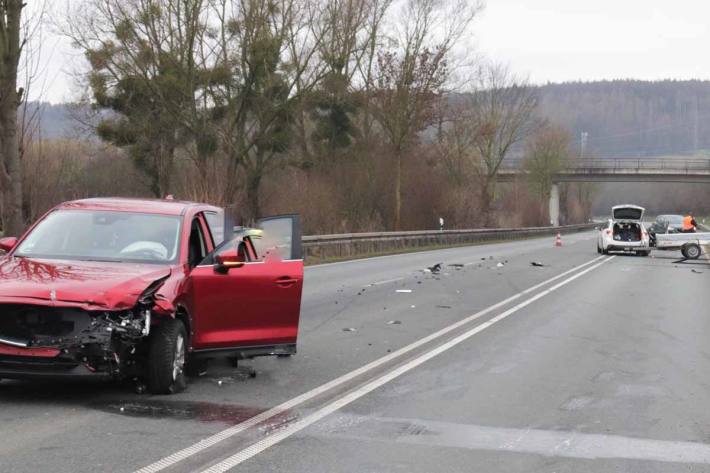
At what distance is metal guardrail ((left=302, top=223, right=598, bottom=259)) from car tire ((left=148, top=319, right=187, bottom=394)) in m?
20.2

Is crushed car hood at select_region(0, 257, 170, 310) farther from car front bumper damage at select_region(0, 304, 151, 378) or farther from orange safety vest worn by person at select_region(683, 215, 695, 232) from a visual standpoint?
orange safety vest worn by person at select_region(683, 215, 695, 232)

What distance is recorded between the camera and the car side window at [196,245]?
26.6 feet

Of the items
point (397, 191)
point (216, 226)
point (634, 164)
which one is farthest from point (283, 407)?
point (634, 164)

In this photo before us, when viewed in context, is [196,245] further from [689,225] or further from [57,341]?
[689,225]

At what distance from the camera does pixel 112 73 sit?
35969 mm

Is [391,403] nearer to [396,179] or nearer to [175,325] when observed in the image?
[175,325]

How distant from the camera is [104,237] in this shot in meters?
8.12

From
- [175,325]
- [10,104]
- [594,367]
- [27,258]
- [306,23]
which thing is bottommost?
[594,367]

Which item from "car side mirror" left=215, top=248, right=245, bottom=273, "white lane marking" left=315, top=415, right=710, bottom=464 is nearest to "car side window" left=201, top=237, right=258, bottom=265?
"car side mirror" left=215, top=248, right=245, bottom=273

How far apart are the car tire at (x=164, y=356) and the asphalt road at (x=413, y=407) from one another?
142 millimetres

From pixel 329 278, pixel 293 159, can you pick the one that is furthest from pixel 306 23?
pixel 329 278

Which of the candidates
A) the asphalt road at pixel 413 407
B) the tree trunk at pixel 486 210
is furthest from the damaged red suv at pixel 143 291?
the tree trunk at pixel 486 210

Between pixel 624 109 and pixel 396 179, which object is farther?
pixel 624 109

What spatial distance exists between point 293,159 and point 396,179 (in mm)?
6277
